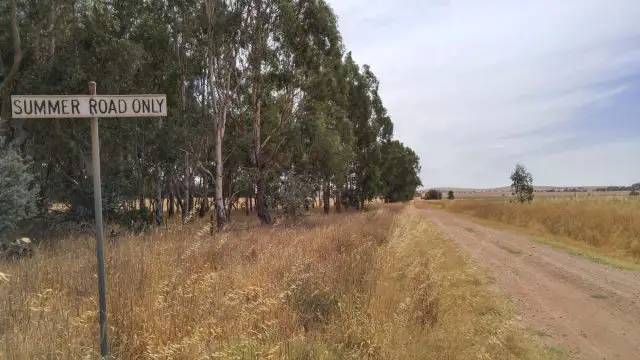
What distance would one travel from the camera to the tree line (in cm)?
1543

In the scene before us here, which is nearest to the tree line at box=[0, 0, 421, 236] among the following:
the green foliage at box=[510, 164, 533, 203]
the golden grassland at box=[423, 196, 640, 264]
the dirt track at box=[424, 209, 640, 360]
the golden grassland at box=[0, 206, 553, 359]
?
the golden grassland at box=[0, 206, 553, 359]

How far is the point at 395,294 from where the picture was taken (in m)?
5.68

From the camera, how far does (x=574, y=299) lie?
838cm

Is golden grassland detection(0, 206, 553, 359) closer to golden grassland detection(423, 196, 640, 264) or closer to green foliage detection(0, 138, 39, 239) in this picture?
green foliage detection(0, 138, 39, 239)

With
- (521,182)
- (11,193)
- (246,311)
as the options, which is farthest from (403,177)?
(246,311)

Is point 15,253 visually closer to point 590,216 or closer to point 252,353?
point 252,353

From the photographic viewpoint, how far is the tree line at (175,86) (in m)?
15.4

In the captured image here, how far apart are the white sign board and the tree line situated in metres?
7.29

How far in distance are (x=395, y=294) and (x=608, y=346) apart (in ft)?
9.82

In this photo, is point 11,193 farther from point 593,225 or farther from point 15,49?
point 593,225

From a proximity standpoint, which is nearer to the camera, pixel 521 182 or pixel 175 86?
pixel 175 86

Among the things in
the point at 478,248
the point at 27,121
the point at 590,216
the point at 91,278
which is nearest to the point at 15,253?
the point at 91,278

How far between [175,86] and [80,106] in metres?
19.7

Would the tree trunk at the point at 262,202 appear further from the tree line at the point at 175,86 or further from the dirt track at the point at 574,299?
the dirt track at the point at 574,299
